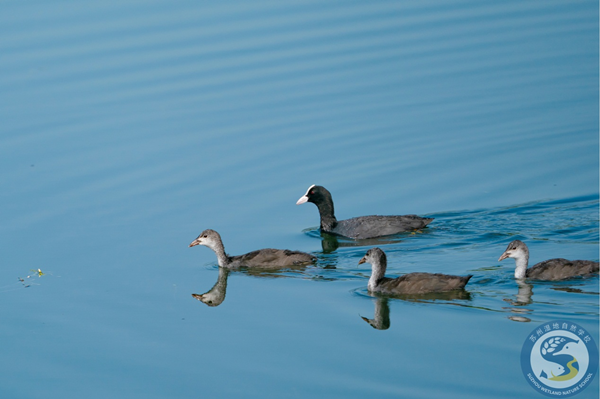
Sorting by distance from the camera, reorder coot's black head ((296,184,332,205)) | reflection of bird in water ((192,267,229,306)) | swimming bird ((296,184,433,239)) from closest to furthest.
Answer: reflection of bird in water ((192,267,229,306)) → swimming bird ((296,184,433,239)) → coot's black head ((296,184,332,205))

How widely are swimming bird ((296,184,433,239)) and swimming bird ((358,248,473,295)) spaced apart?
202cm

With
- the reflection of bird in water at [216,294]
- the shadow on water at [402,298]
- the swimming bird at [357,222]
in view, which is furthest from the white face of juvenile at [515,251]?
the reflection of bird in water at [216,294]

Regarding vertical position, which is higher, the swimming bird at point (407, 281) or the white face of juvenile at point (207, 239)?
the white face of juvenile at point (207, 239)

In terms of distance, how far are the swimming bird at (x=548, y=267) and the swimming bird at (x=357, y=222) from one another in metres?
2.31

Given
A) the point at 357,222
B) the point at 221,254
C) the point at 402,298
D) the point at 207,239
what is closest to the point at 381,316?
the point at 402,298

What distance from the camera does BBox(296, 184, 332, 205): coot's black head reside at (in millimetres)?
14805

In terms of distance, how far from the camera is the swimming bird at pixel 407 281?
1115 centimetres

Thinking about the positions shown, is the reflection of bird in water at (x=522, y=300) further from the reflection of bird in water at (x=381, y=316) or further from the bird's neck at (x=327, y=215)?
the bird's neck at (x=327, y=215)

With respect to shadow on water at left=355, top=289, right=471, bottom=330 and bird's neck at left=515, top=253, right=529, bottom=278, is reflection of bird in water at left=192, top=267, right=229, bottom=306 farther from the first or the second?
bird's neck at left=515, top=253, right=529, bottom=278

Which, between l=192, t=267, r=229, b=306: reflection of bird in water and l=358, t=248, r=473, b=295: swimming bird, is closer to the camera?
l=358, t=248, r=473, b=295: swimming bird

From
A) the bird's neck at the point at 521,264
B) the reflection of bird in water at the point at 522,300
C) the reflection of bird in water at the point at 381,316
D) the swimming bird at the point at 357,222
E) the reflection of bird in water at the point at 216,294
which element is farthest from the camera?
the swimming bird at the point at 357,222

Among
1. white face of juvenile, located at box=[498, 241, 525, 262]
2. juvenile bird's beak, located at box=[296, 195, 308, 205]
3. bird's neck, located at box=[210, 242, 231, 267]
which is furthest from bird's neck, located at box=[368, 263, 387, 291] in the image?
juvenile bird's beak, located at box=[296, 195, 308, 205]

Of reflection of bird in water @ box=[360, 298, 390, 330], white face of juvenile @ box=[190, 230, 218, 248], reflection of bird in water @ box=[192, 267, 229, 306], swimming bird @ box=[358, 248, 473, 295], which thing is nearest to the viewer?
reflection of bird in water @ box=[360, 298, 390, 330]

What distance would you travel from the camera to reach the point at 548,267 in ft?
37.4
